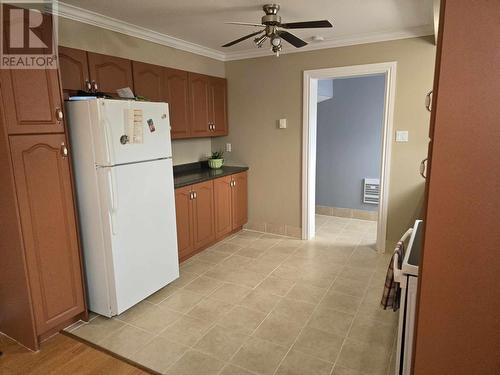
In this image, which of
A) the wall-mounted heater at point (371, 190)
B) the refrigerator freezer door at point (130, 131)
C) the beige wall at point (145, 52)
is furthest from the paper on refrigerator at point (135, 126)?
the wall-mounted heater at point (371, 190)

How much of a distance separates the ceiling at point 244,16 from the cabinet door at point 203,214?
156cm

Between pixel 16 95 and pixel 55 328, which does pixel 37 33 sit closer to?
pixel 16 95

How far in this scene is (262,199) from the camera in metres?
4.33

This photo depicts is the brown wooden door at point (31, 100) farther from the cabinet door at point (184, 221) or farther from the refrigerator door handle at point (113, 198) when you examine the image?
the cabinet door at point (184, 221)

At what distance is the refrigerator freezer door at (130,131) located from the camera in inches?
85.2

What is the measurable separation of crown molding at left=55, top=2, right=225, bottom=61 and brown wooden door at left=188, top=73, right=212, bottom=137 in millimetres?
331

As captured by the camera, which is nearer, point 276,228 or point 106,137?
point 106,137

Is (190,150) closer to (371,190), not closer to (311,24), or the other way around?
(311,24)

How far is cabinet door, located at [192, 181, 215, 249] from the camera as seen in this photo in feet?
11.3

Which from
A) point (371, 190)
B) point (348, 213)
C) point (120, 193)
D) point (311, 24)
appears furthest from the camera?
point (348, 213)

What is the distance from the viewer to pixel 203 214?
358 cm


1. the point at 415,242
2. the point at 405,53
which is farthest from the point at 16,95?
the point at 405,53

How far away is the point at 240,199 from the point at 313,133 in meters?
1.26

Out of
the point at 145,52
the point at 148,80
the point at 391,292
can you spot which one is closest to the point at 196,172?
the point at 148,80
